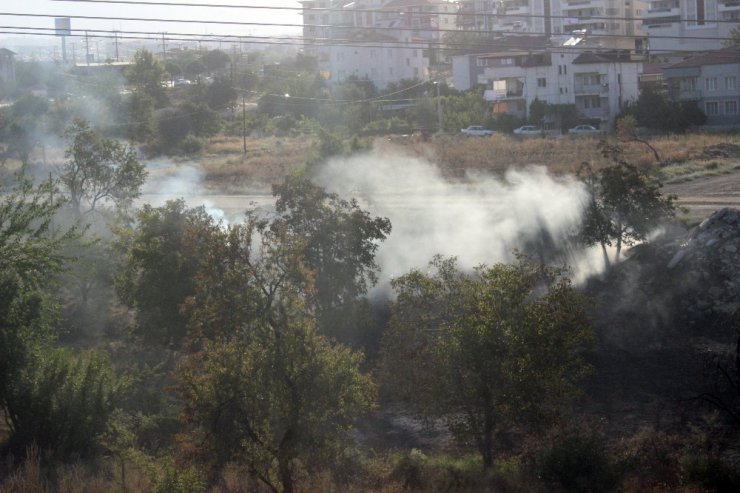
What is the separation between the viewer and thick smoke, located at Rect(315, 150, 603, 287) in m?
16.9

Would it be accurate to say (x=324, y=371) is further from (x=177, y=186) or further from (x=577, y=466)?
(x=177, y=186)

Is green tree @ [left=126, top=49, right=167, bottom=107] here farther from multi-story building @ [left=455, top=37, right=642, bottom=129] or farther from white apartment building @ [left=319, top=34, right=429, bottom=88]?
multi-story building @ [left=455, top=37, right=642, bottom=129]

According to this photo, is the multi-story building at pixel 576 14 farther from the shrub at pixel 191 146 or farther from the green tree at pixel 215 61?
the shrub at pixel 191 146

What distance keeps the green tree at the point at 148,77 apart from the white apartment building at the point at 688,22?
30791 millimetres

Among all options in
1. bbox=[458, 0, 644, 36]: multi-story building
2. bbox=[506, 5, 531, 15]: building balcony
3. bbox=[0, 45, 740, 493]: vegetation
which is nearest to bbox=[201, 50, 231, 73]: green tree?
bbox=[458, 0, 644, 36]: multi-story building

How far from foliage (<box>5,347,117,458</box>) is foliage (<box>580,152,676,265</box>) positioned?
29.1 ft

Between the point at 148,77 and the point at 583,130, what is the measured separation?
22.3 metres

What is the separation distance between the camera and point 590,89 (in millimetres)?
45156

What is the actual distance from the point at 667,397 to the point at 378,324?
189 inches

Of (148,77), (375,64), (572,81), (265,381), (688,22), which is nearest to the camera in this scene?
(265,381)

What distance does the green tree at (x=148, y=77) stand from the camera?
155 ft

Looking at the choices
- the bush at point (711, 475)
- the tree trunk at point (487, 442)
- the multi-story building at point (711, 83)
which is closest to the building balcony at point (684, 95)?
the multi-story building at point (711, 83)

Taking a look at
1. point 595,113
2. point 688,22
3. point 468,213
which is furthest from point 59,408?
point 688,22

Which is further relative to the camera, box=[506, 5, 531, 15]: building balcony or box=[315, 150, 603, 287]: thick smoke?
box=[506, 5, 531, 15]: building balcony
